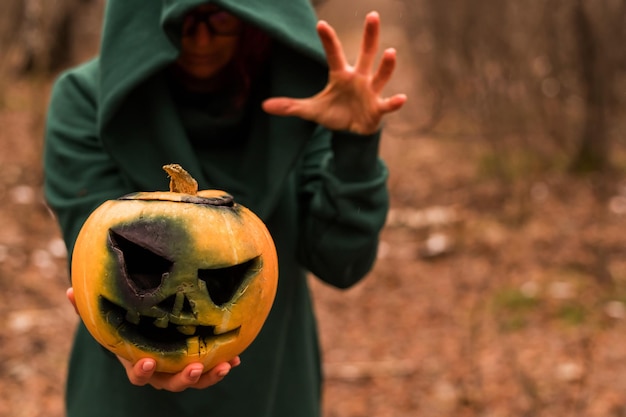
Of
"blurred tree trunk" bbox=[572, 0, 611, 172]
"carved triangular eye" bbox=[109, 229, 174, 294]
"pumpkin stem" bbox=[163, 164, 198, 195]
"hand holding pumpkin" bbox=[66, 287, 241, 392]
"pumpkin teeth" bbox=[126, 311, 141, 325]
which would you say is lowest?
"blurred tree trunk" bbox=[572, 0, 611, 172]

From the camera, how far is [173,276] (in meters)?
1.52

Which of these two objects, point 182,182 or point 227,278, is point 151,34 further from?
point 227,278

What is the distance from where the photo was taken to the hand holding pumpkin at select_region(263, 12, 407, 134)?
6.17 ft

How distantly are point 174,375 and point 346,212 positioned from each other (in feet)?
2.15

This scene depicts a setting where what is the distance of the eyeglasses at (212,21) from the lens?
1.97 m

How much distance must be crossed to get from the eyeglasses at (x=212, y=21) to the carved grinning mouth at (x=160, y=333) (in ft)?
2.58

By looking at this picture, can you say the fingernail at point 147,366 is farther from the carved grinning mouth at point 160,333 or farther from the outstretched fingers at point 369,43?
the outstretched fingers at point 369,43

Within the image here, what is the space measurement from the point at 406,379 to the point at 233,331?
11.0 feet

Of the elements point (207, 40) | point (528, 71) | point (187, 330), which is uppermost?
point (207, 40)

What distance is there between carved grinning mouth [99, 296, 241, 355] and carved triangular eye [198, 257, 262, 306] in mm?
73

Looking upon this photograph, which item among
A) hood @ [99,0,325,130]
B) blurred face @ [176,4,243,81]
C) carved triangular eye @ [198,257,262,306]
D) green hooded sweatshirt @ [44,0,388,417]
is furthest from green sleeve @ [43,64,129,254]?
carved triangular eye @ [198,257,262,306]

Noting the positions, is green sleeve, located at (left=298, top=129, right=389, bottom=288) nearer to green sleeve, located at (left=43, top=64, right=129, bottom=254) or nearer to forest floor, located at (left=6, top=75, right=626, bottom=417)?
green sleeve, located at (left=43, top=64, right=129, bottom=254)

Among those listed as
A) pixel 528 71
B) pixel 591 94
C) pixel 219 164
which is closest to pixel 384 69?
pixel 219 164

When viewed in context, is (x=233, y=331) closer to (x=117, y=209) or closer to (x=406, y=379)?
(x=117, y=209)
